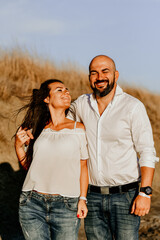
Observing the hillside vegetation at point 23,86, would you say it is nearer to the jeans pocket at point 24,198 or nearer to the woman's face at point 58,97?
the woman's face at point 58,97

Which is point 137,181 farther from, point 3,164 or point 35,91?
point 3,164

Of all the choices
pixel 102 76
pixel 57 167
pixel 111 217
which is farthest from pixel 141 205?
pixel 102 76

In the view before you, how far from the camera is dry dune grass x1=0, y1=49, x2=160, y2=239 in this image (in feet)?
26.1

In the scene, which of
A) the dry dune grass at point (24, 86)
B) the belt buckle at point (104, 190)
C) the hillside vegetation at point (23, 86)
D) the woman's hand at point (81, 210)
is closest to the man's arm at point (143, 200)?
the belt buckle at point (104, 190)

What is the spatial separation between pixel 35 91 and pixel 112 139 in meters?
1.28

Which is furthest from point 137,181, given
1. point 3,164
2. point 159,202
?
point 159,202

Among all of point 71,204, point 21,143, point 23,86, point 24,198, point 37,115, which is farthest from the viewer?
point 23,86

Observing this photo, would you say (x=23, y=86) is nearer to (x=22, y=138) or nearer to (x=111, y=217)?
(x=22, y=138)

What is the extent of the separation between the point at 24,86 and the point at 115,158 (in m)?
6.31

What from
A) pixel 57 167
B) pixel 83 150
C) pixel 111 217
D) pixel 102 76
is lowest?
pixel 111 217

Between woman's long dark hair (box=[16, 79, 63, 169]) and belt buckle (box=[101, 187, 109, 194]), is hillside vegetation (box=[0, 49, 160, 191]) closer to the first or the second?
woman's long dark hair (box=[16, 79, 63, 169])

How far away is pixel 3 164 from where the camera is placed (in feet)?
24.4

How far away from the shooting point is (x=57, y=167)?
10.8 feet

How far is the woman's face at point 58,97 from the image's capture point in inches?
148
